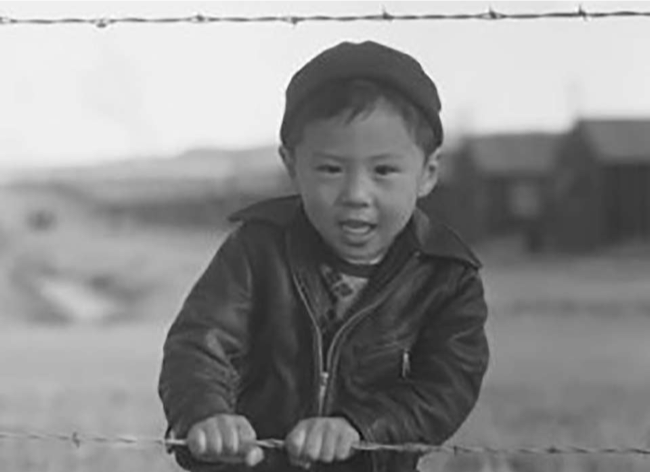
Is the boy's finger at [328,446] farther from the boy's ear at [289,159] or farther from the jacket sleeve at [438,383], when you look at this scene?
the boy's ear at [289,159]

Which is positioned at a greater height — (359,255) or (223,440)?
(359,255)

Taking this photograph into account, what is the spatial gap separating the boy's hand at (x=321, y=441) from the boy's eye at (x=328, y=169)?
0.57 ft

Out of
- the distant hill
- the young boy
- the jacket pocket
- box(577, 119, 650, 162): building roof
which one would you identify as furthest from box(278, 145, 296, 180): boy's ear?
box(577, 119, 650, 162): building roof

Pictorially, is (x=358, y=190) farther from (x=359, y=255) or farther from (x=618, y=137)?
(x=618, y=137)

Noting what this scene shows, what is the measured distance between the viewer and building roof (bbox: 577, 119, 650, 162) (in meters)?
1.45

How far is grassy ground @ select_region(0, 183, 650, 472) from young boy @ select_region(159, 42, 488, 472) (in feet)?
1.20

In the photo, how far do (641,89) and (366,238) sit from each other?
0.48 metres

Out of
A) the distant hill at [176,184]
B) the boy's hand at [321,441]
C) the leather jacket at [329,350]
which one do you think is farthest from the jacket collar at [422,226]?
the distant hill at [176,184]

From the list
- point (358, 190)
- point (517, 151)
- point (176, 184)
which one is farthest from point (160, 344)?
point (358, 190)

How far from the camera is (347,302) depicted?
108 cm

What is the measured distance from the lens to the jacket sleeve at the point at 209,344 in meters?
1.05

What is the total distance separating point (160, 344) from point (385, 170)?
51 centimetres

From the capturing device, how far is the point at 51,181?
1.49 m

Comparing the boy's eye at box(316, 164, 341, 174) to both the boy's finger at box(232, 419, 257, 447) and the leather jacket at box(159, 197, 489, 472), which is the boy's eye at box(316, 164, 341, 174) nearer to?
the leather jacket at box(159, 197, 489, 472)
